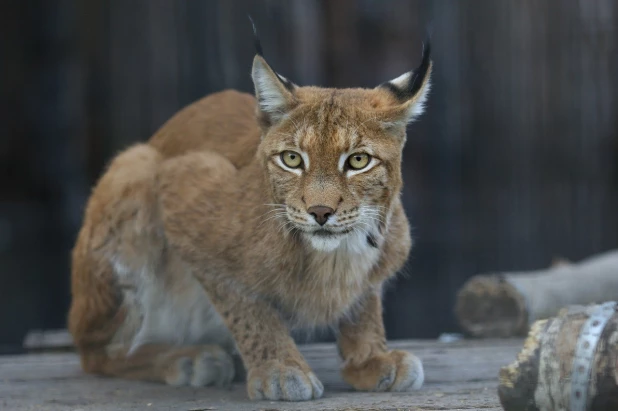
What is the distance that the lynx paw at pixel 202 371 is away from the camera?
4.43 m

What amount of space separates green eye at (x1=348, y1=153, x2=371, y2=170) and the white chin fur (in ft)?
0.87

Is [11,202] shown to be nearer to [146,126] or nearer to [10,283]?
[10,283]

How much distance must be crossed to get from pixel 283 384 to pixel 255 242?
57 cm

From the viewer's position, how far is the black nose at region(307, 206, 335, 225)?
3760mm

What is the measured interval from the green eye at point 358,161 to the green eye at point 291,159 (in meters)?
0.18

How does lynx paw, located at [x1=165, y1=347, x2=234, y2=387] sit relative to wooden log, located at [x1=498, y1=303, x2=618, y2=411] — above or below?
below

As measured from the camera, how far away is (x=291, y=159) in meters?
3.96

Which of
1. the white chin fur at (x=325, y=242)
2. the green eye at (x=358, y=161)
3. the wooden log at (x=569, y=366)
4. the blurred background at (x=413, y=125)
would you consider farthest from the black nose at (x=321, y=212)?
the blurred background at (x=413, y=125)

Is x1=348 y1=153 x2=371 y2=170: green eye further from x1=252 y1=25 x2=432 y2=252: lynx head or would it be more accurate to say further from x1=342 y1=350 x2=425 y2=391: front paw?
x1=342 y1=350 x2=425 y2=391: front paw

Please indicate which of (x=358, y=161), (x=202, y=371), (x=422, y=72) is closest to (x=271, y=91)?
(x=358, y=161)

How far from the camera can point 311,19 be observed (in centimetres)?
784

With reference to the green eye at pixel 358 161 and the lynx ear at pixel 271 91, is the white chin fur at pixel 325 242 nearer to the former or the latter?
the green eye at pixel 358 161

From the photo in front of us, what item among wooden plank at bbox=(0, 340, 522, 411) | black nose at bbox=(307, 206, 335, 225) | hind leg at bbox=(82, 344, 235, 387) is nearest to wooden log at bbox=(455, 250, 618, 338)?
wooden plank at bbox=(0, 340, 522, 411)

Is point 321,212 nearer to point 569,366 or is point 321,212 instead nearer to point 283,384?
point 283,384
